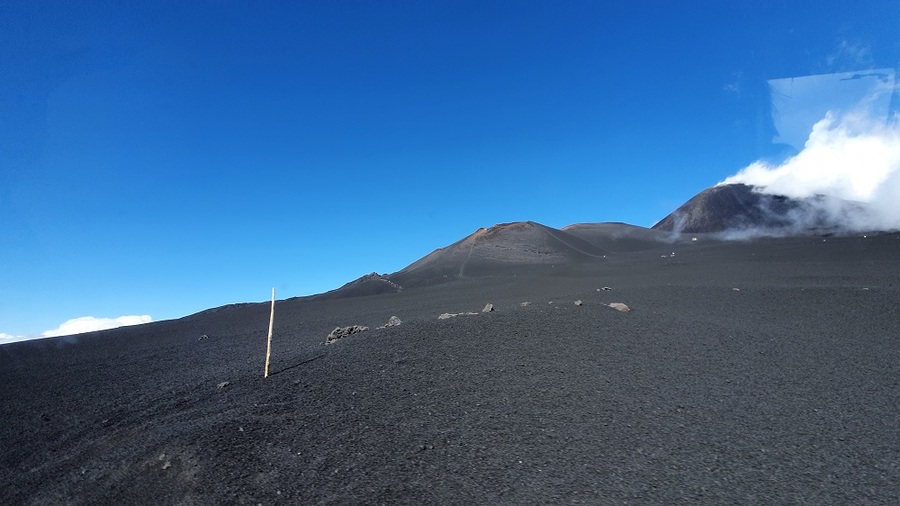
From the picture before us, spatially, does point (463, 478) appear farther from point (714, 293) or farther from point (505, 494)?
point (714, 293)

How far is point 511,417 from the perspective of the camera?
262 inches

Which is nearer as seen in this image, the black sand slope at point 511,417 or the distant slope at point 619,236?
the black sand slope at point 511,417

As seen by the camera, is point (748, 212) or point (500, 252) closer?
point (500, 252)

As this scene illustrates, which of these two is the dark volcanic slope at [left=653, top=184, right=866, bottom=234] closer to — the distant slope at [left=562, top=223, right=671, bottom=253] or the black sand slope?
the distant slope at [left=562, top=223, right=671, bottom=253]

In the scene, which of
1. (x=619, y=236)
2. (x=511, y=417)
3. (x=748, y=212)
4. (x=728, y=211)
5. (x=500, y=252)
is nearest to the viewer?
(x=511, y=417)

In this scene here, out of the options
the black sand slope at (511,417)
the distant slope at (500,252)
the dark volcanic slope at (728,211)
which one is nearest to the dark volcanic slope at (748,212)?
the dark volcanic slope at (728,211)

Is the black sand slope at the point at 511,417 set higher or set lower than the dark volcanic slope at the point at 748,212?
lower

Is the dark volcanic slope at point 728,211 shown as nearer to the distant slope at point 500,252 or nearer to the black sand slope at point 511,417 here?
the distant slope at point 500,252

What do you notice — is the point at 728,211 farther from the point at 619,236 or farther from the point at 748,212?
the point at 619,236

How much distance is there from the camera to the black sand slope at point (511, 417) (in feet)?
17.0

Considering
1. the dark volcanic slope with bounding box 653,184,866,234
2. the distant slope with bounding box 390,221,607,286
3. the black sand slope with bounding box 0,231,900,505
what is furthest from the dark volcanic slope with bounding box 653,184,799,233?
the black sand slope with bounding box 0,231,900,505

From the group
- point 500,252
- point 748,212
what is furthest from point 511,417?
point 748,212

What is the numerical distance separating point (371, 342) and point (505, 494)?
6145mm

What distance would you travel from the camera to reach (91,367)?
15906 mm
